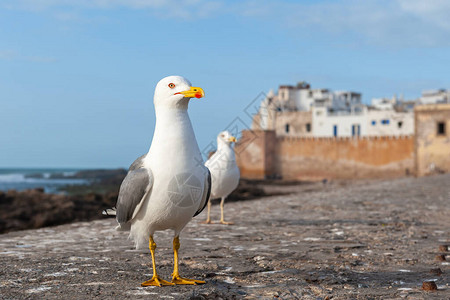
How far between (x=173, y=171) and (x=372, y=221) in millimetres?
5011

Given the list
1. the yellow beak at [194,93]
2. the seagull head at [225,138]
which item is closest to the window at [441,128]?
the seagull head at [225,138]

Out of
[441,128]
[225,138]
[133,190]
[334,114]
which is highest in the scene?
[334,114]

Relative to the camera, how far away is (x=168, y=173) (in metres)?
3.35

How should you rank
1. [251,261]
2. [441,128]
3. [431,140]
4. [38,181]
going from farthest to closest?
[38,181] < [431,140] < [441,128] < [251,261]

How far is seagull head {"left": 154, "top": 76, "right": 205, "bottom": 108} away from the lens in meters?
3.35

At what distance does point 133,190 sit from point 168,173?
0.27m

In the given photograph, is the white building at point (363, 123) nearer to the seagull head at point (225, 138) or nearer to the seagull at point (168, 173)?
the seagull head at point (225, 138)

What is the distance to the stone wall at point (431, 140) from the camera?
116 feet

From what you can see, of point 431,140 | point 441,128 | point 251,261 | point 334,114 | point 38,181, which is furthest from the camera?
point 38,181

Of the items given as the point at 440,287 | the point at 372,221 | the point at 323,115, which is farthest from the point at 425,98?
the point at 440,287

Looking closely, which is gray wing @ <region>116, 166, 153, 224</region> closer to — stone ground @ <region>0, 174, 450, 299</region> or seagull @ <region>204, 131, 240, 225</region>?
stone ground @ <region>0, 174, 450, 299</region>

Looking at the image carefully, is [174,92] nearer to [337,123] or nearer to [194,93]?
[194,93]

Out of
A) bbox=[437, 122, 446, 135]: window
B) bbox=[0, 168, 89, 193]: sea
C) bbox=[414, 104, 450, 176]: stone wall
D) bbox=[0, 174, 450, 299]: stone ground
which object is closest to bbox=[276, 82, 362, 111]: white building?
bbox=[414, 104, 450, 176]: stone wall

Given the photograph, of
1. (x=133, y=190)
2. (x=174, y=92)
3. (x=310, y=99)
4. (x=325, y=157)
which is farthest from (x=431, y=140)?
(x=133, y=190)
